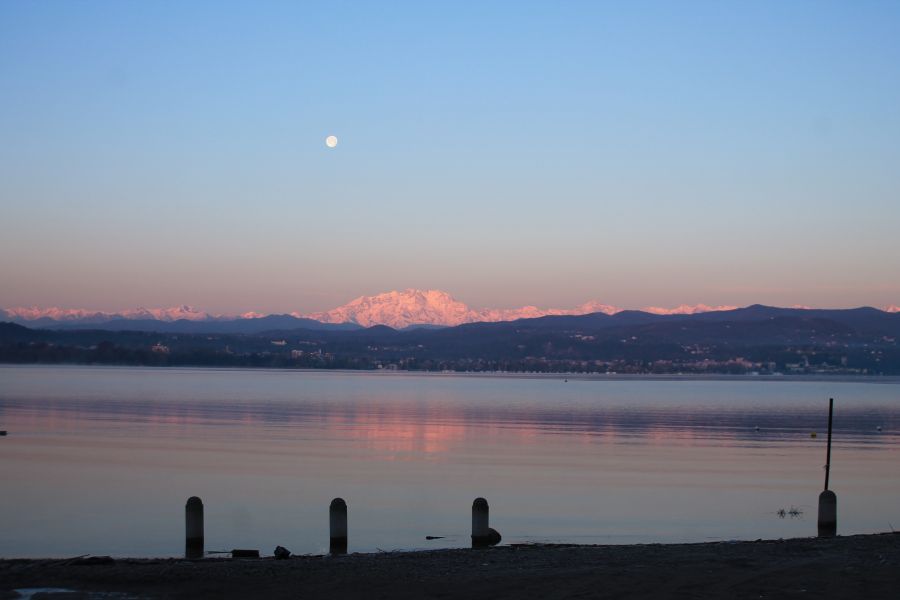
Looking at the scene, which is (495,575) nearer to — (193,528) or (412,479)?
(193,528)

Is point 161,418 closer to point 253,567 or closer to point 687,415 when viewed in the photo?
point 687,415

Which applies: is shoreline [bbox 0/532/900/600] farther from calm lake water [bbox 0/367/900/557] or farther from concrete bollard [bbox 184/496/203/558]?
calm lake water [bbox 0/367/900/557]

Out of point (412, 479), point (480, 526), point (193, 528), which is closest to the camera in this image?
point (193, 528)

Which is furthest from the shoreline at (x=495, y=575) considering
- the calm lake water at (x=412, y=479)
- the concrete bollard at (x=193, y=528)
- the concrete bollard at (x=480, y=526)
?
the calm lake water at (x=412, y=479)

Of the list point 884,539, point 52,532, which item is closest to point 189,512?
point 52,532

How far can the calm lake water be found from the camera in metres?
26.8

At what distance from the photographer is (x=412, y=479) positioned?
38.5 m

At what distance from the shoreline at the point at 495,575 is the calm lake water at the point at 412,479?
632cm

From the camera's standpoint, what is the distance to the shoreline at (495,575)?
1485 centimetres

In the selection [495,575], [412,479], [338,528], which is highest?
[495,575]

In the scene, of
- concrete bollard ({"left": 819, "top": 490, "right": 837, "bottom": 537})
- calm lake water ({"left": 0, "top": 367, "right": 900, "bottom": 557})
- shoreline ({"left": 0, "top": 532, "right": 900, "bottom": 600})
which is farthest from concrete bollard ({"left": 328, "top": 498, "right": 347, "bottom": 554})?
concrete bollard ({"left": 819, "top": 490, "right": 837, "bottom": 537})

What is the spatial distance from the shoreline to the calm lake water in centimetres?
632

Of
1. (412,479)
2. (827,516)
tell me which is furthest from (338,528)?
(412,479)

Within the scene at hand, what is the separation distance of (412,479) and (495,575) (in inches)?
885
